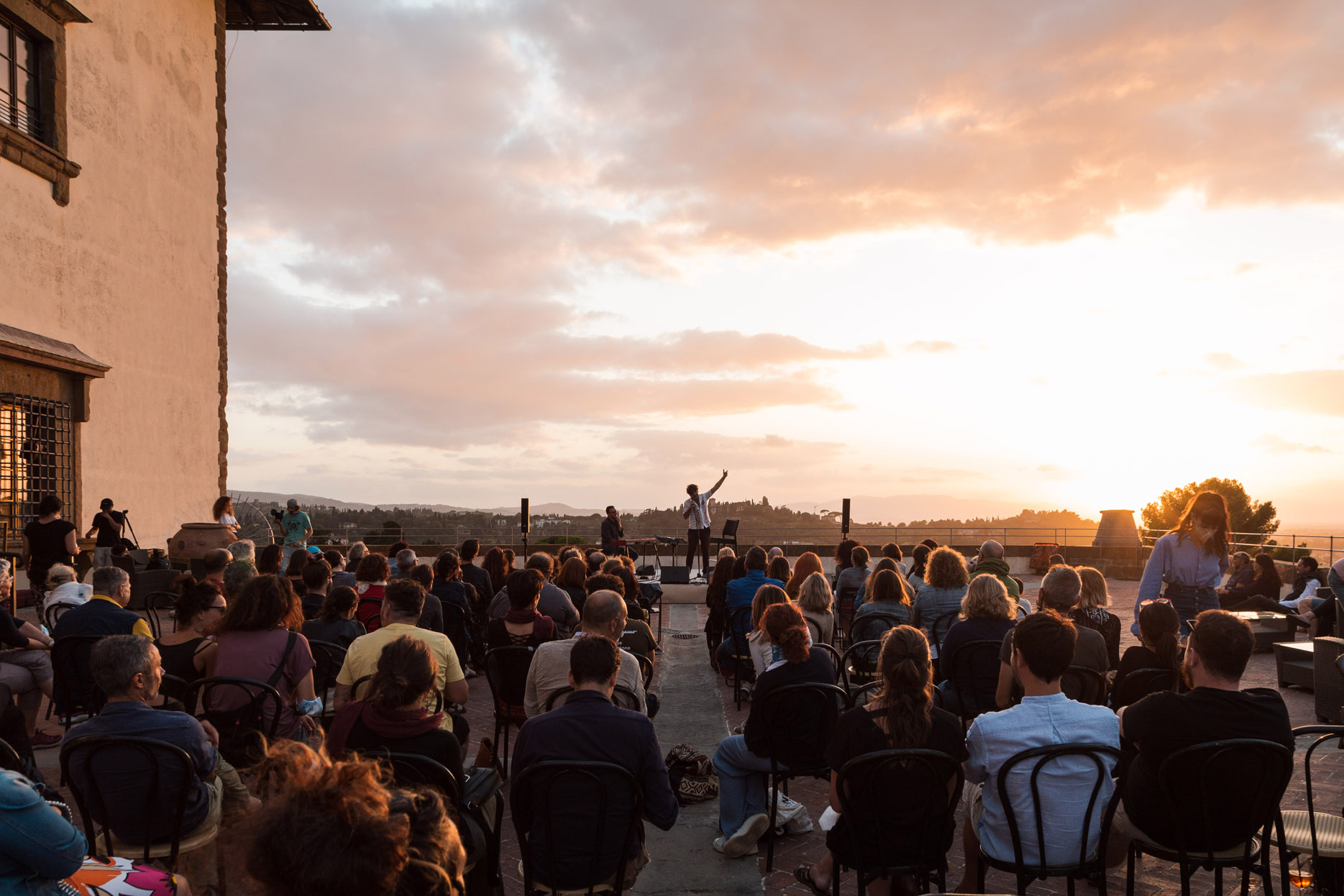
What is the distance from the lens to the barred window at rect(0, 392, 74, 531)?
35.8 ft

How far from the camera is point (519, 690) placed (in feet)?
16.3

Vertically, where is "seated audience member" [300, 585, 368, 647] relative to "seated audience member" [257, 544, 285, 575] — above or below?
below

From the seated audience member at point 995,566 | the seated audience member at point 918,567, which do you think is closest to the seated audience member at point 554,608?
the seated audience member at point 995,566

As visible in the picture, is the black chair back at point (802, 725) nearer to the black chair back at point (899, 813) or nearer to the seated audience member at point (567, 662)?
the seated audience member at point (567, 662)

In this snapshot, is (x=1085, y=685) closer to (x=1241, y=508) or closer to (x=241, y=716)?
(x=241, y=716)

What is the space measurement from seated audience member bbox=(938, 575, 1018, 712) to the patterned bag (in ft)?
4.61

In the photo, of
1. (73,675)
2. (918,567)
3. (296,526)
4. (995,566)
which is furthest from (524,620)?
(296,526)

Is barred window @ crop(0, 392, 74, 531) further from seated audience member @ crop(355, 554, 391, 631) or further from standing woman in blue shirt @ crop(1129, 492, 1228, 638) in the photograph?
standing woman in blue shirt @ crop(1129, 492, 1228, 638)

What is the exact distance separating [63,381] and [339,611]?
9.90 meters

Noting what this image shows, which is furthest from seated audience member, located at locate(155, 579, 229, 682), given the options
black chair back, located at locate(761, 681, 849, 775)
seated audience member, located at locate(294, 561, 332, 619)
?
black chair back, located at locate(761, 681, 849, 775)

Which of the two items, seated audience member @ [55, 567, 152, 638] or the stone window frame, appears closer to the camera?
seated audience member @ [55, 567, 152, 638]

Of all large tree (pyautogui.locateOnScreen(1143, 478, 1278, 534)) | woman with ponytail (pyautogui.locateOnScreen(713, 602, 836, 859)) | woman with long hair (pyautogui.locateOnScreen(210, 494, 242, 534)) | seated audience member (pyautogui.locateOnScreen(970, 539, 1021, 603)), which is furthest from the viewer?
large tree (pyautogui.locateOnScreen(1143, 478, 1278, 534))

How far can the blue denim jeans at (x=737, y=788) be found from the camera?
158 inches

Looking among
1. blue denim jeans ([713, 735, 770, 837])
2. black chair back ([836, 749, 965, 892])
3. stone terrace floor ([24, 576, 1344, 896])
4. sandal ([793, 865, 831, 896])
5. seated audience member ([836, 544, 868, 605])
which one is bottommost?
stone terrace floor ([24, 576, 1344, 896])
